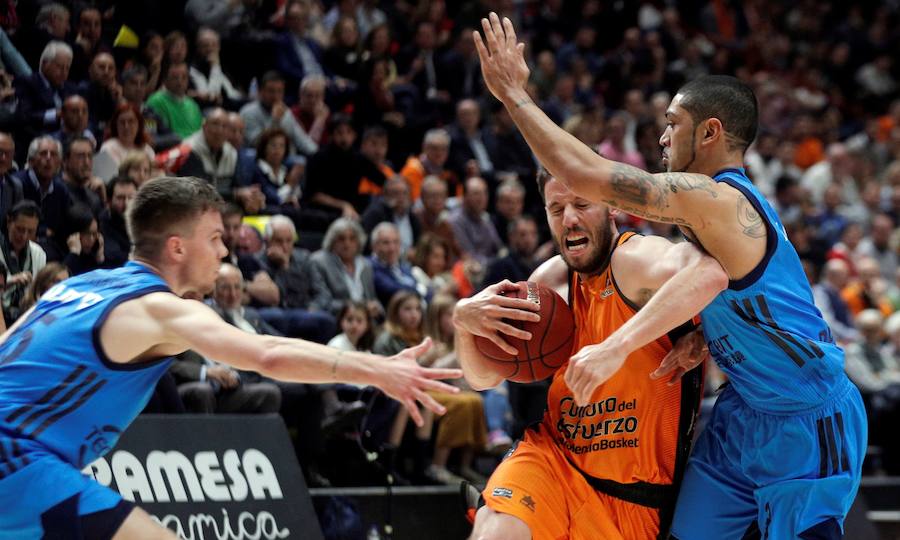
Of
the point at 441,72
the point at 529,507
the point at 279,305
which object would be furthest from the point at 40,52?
the point at 441,72

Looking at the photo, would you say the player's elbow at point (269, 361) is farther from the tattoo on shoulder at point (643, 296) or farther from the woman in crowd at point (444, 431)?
the woman in crowd at point (444, 431)

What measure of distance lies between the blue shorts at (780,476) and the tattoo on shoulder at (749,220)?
680 millimetres

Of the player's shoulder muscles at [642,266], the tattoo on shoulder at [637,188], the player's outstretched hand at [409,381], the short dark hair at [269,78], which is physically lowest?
the player's outstretched hand at [409,381]

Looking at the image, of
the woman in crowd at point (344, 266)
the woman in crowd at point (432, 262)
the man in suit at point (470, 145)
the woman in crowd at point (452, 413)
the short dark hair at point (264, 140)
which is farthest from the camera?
the man in suit at point (470, 145)

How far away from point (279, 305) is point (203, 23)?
2.66 meters

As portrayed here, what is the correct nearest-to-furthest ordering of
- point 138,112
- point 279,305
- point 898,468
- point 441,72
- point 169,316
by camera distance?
point 169,316 → point 138,112 → point 279,305 → point 898,468 → point 441,72

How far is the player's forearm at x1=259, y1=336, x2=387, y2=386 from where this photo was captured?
10.0 ft

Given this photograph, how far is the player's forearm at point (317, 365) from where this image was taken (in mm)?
3051

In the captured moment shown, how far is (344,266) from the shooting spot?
8.20m

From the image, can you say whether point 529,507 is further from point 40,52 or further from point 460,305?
point 40,52

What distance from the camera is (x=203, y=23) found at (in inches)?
343

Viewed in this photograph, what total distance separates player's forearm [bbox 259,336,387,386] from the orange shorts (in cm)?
121

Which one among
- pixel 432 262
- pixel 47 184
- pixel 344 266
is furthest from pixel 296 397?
pixel 432 262

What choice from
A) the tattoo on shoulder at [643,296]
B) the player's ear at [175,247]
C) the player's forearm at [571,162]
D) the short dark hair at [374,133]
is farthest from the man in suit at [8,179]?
the short dark hair at [374,133]
